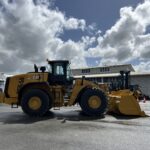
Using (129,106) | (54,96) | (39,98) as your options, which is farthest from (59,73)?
(129,106)

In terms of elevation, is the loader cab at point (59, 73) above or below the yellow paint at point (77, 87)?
above

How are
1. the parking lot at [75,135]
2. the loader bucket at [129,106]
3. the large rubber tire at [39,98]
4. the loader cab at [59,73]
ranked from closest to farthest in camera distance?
the parking lot at [75,135] < the loader bucket at [129,106] < the large rubber tire at [39,98] < the loader cab at [59,73]

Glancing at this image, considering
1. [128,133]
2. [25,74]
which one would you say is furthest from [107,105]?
[128,133]

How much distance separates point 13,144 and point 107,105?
8599 mm

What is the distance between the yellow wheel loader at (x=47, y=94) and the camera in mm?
17312

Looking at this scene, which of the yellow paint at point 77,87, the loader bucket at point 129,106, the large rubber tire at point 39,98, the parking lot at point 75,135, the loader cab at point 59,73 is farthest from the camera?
the loader cab at point 59,73

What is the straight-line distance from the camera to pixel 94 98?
57.8ft

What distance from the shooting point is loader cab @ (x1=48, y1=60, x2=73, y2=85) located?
18500 mm

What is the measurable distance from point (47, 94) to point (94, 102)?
246 cm

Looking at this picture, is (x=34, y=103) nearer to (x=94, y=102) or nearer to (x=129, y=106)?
(x=94, y=102)

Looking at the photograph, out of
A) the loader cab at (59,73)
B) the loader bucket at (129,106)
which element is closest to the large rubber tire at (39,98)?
the loader cab at (59,73)

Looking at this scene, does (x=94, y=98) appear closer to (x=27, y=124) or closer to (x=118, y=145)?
(x=27, y=124)

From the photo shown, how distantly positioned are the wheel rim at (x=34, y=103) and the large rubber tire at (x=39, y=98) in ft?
0.34

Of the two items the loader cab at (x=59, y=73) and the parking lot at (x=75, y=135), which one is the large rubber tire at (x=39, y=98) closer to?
the loader cab at (x=59, y=73)
